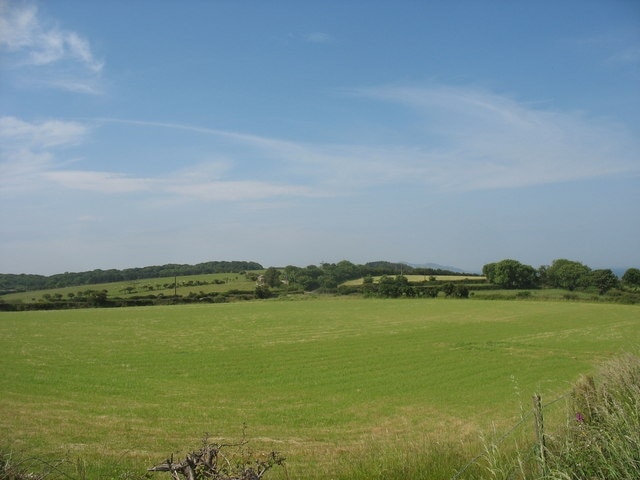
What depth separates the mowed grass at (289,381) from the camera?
1520 centimetres

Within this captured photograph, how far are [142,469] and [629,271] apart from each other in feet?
363

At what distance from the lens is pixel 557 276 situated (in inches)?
4454

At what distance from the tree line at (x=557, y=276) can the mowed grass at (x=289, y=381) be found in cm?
5094

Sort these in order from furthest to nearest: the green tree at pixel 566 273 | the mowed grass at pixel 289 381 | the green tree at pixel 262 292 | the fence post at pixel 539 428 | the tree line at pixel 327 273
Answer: the tree line at pixel 327 273 < the green tree at pixel 262 292 < the green tree at pixel 566 273 < the mowed grass at pixel 289 381 < the fence post at pixel 539 428

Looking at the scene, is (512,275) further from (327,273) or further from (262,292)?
(262,292)

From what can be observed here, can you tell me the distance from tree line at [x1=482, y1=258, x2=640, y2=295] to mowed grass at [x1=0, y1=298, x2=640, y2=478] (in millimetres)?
50943

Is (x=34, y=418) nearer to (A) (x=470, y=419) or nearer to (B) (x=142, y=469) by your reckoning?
(B) (x=142, y=469)

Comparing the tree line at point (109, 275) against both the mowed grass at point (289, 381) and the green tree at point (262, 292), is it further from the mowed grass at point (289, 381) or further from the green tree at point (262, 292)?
the mowed grass at point (289, 381)

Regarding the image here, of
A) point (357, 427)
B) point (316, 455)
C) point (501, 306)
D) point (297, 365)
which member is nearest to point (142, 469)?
point (316, 455)

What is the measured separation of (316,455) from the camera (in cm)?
1288

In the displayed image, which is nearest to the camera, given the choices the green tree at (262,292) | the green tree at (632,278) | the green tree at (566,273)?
the green tree at (632,278)

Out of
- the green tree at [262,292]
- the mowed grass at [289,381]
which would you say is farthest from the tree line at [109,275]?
the mowed grass at [289,381]

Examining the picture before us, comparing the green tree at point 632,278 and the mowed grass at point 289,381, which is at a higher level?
the green tree at point 632,278

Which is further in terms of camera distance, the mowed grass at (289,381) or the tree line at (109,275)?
the tree line at (109,275)
